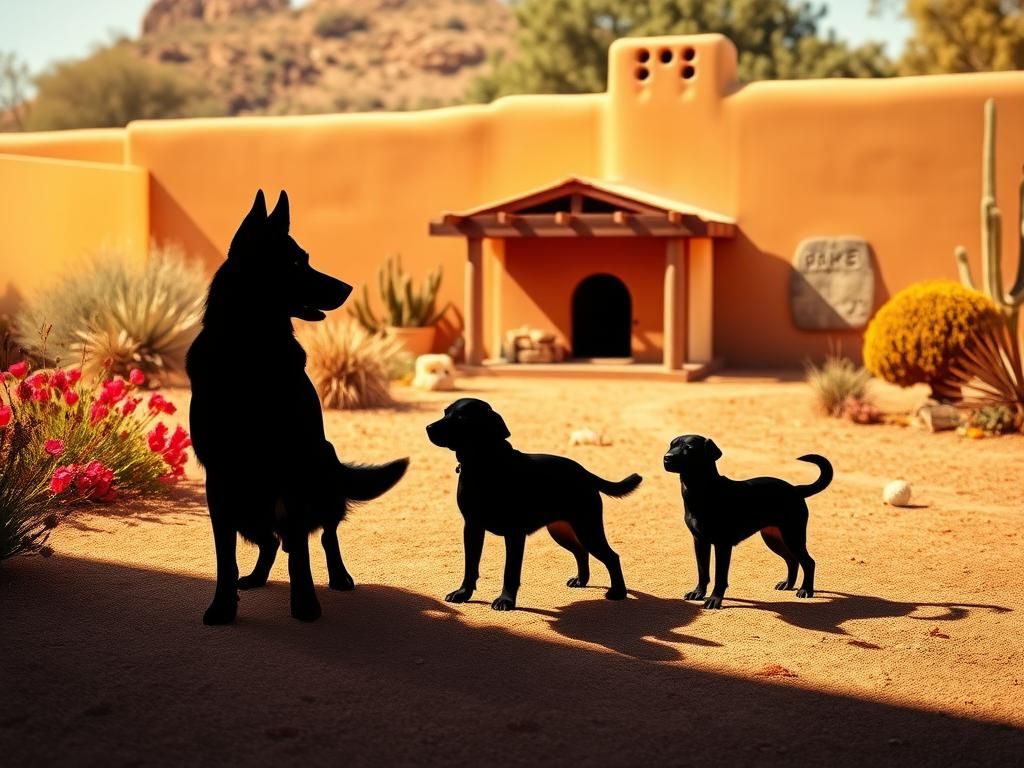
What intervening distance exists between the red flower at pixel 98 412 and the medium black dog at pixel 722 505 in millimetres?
3742

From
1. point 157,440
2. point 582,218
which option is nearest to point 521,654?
point 157,440

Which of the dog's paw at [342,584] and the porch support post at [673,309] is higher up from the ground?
the porch support post at [673,309]

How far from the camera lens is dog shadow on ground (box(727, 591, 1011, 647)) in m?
5.40

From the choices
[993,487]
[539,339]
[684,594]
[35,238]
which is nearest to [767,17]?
[539,339]

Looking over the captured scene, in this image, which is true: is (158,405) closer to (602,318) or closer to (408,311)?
(408,311)

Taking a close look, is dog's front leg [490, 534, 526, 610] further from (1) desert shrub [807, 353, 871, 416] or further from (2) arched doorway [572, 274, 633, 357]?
(2) arched doorway [572, 274, 633, 357]

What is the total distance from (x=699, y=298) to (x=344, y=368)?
6.88 m

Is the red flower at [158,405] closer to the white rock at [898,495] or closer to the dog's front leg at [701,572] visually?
the dog's front leg at [701,572]

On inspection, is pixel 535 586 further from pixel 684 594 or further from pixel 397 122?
pixel 397 122

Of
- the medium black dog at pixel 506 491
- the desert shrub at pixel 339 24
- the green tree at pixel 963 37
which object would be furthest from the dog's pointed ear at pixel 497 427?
the desert shrub at pixel 339 24

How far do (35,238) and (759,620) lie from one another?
1581 cm

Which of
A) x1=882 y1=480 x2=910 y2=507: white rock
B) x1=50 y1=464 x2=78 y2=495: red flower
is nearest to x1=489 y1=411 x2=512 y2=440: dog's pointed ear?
x1=50 y1=464 x2=78 y2=495: red flower

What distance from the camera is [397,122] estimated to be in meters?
20.6

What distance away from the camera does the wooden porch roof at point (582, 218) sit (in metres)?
17.0
